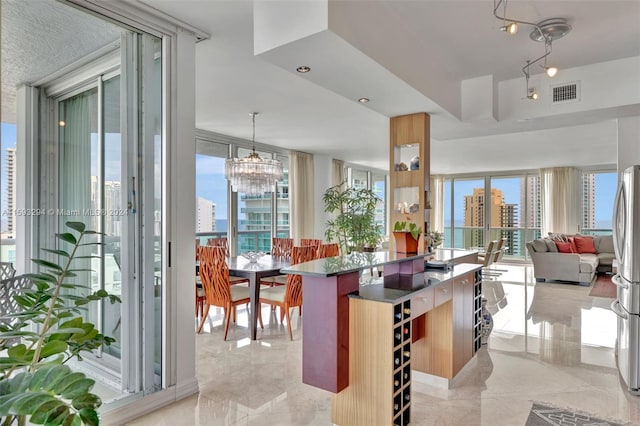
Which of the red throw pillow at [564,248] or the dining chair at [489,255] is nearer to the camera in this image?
the dining chair at [489,255]

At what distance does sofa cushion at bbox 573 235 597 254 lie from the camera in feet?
28.0

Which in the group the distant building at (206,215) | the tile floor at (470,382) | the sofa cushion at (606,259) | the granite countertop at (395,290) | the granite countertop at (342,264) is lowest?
the tile floor at (470,382)

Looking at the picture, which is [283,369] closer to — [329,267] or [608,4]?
[329,267]

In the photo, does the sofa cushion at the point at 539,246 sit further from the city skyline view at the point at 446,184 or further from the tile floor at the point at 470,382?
the tile floor at the point at 470,382

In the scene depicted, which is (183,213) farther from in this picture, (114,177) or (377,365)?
(377,365)

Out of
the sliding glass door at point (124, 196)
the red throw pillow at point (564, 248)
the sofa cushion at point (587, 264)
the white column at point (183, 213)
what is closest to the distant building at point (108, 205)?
the sliding glass door at point (124, 196)

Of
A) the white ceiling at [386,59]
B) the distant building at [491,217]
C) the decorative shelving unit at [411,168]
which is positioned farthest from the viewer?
the distant building at [491,217]

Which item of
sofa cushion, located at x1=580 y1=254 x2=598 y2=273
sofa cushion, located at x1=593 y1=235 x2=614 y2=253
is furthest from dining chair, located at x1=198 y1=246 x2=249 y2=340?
sofa cushion, located at x1=593 y1=235 x2=614 y2=253

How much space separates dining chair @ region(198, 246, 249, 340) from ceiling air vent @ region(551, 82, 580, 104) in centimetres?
371

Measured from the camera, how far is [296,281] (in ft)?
13.4

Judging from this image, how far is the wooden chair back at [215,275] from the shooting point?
4.07 meters

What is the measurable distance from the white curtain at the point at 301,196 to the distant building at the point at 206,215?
5.87 ft

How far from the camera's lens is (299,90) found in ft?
13.9

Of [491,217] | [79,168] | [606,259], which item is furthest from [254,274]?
[491,217]
